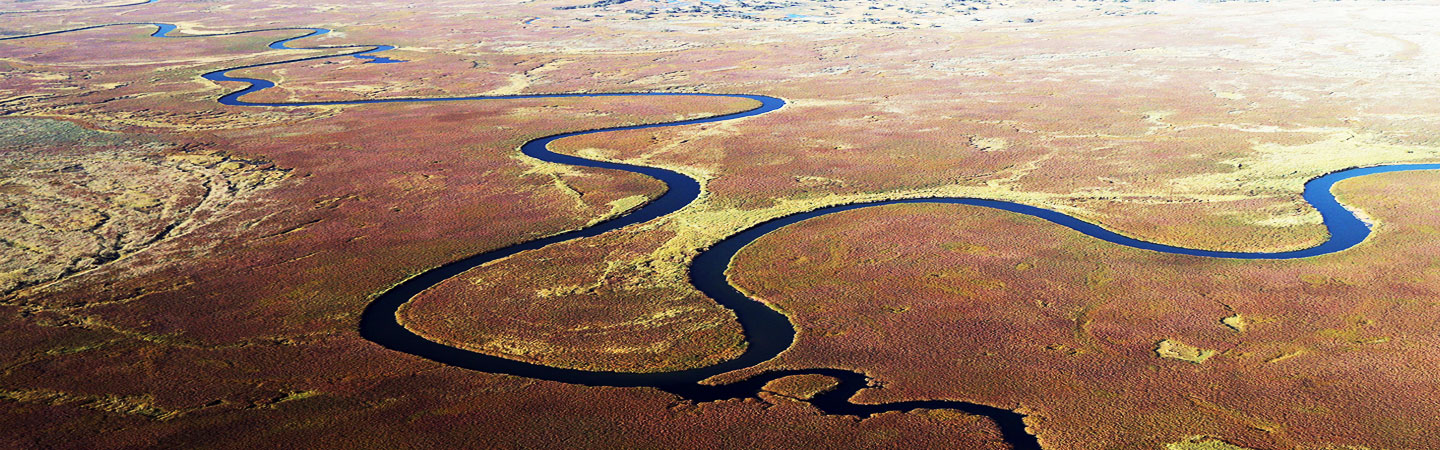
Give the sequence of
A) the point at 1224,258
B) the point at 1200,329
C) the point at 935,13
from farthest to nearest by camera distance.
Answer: the point at 935,13, the point at 1224,258, the point at 1200,329

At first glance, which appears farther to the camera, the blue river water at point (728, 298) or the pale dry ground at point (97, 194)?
the pale dry ground at point (97, 194)

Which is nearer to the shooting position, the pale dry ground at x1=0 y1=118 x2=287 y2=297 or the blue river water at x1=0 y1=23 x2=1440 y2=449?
the blue river water at x1=0 y1=23 x2=1440 y2=449

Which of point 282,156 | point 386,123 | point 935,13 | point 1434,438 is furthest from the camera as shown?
point 935,13

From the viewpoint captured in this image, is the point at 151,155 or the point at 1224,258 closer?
the point at 1224,258

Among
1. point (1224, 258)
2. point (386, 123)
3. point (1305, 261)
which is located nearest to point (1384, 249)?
point (1305, 261)

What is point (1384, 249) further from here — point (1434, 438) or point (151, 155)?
point (151, 155)

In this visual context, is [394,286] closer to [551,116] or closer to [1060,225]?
[1060,225]

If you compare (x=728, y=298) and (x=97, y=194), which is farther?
(x=97, y=194)

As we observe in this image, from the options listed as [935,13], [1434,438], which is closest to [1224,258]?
[1434,438]

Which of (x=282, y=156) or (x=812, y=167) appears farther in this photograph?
(x=282, y=156)
